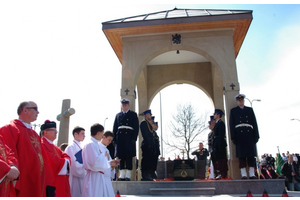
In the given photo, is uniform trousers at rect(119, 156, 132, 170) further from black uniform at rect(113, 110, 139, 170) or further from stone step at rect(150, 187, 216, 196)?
stone step at rect(150, 187, 216, 196)

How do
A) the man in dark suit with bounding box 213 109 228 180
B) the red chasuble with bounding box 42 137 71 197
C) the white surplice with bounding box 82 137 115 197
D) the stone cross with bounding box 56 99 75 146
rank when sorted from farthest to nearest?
the stone cross with bounding box 56 99 75 146 → the man in dark suit with bounding box 213 109 228 180 → the red chasuble with bounding box 42 137 71 197 → the white surplice with bounding box 82 137 115 197

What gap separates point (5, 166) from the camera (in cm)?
300

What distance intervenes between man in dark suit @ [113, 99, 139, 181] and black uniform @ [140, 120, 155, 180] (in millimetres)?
350

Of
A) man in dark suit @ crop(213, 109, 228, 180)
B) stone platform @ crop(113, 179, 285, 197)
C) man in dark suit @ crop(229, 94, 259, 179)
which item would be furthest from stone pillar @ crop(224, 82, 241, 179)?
stone platform @ crop(113, 179, 285, 197)

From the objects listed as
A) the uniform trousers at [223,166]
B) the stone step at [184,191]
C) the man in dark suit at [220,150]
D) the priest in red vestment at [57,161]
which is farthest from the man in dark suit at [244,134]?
the priest in red vestment at [57,161]

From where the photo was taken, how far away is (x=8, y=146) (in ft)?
11.6

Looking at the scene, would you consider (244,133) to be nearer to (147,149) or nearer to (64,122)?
(147,149)

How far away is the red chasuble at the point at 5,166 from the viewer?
9.80 feet

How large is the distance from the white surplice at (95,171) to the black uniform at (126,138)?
12.3ft

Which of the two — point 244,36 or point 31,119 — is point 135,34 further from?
point 31,119

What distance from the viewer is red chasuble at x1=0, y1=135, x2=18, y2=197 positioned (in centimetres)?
299

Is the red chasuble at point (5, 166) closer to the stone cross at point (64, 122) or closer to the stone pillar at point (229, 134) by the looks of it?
the stone cross at point (64, 122)

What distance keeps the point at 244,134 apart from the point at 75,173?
538 centimetres

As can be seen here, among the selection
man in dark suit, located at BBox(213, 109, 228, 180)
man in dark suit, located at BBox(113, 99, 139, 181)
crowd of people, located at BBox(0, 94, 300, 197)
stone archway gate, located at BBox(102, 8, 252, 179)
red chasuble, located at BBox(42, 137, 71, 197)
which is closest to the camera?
crowd of people, located at BBox(0, 94, 300, 197)
